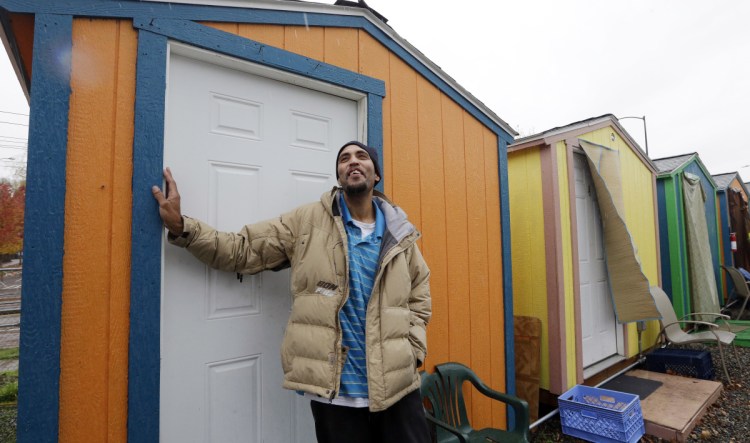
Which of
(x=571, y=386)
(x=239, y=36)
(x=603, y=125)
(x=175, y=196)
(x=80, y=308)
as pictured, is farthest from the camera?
(x=603, y=125)

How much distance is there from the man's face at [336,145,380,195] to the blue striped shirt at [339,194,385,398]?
11cm

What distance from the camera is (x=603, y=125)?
4492mm

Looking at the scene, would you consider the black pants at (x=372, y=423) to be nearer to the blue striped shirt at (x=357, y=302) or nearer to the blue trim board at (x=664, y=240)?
the blue striped shirt at (x=357, y=302)

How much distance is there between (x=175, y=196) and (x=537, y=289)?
3443 mm


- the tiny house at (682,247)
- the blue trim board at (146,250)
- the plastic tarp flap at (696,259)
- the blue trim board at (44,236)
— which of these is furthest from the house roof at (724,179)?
the blue trim board at (44,236)

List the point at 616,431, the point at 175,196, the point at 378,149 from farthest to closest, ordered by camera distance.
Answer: the point at 616,431 → the point at 378,149 → the point at 175,196

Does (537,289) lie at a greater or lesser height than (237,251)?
lesser

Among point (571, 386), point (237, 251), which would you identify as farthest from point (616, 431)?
point (237, 251)

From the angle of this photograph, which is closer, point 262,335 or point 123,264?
point 123,264

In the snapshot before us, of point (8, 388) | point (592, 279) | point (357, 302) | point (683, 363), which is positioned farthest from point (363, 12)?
point (8, 388)

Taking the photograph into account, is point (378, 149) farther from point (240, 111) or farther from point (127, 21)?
point (127, 21)

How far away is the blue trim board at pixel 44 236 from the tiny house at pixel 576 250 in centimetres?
370

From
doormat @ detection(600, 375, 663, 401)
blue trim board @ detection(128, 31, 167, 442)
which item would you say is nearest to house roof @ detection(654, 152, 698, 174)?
doormat @ detection(600, 375, 663, 401)

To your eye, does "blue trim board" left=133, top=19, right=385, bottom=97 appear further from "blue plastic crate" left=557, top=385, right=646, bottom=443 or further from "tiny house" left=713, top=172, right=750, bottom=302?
"tiny house" left=713, top=172, right=750, bottom=302
